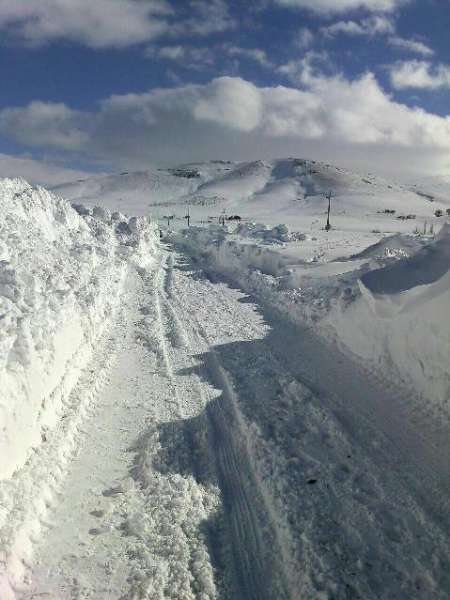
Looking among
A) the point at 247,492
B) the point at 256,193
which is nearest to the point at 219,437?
the point at 247,492

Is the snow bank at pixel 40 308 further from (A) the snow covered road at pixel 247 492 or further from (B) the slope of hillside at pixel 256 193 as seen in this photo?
(B) the slope of hillside at pixel 256 193

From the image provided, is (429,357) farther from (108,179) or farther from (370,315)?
(108,179)

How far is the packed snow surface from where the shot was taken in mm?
5418

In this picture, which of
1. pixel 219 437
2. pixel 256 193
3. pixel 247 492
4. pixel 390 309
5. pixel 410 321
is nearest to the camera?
pixel 247 492

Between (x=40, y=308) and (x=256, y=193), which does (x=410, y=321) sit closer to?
(x=40, y=308)

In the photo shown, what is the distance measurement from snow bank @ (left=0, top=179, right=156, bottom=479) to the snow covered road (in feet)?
2.66

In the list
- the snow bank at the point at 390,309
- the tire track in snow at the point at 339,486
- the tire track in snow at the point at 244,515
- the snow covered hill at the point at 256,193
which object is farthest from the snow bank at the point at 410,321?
the snow covered hill at the point at 256,193

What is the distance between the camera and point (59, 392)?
861 centimetres

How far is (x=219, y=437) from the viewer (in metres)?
8.22

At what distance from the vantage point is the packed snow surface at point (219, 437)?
542 centimetres

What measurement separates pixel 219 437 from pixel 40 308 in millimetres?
4415

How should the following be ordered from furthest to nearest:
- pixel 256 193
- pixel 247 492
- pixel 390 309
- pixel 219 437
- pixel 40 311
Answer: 1. pixel 256 193
2. pixel 390 309
3. pixel 40 311
4. pixel 219 437
5. pixel 247 492

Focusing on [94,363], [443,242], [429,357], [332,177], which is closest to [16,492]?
[94,363]

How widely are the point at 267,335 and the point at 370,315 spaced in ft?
10.9
